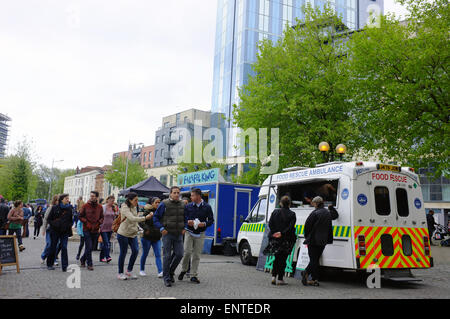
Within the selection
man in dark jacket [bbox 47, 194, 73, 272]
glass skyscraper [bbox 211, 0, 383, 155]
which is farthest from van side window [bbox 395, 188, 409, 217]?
glass skyscraper [bbox 211, 0, 383, 155]

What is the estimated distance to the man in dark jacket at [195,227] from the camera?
8.39 metres

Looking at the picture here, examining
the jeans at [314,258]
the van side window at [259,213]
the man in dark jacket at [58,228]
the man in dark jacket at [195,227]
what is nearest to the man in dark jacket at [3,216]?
the man in dark jacket at [58,228]

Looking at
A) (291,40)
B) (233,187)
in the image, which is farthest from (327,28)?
(233,187)

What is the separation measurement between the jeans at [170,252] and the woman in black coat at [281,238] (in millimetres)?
1937

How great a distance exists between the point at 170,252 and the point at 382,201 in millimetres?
4830

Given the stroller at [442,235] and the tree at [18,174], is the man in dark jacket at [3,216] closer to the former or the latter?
the stroller at [442,235]

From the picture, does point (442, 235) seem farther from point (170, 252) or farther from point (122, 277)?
point (122, 277)

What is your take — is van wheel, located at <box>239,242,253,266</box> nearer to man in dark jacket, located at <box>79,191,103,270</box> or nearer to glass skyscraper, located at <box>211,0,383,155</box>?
man in dark jacket, located at <box>79,191,103,270</box>

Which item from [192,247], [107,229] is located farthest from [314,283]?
[107,229]

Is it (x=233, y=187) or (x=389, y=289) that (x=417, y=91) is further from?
(x=389, y=289)

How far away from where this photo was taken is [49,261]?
9.55 metres

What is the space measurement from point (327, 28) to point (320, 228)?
16.4 m
